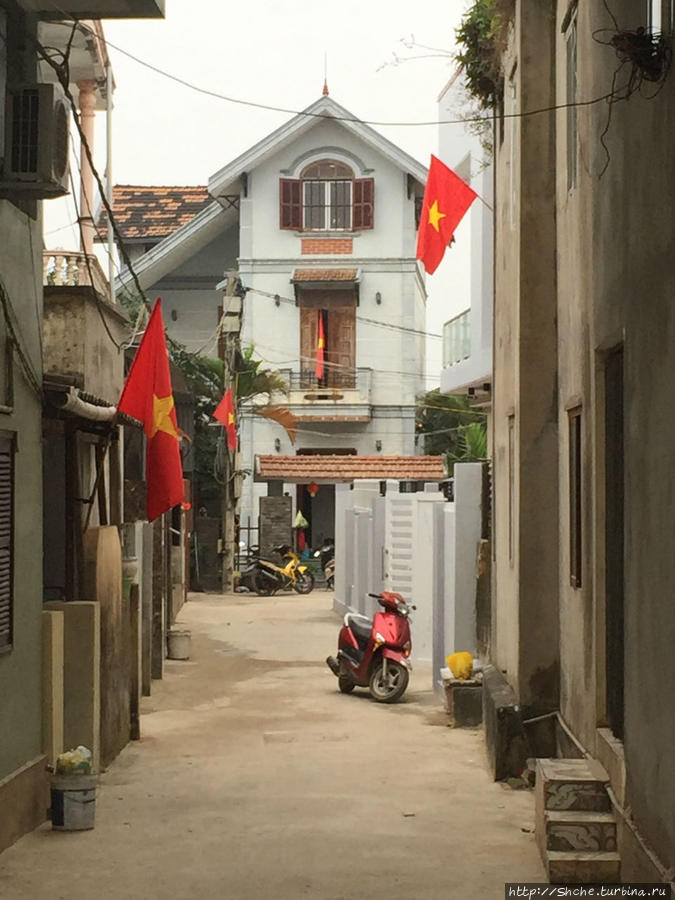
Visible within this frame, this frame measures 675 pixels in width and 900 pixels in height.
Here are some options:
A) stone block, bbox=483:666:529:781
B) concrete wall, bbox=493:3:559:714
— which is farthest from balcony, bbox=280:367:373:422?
stone block, bbox=483:666:529:781

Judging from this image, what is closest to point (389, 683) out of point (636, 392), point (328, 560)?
point (636, 392)

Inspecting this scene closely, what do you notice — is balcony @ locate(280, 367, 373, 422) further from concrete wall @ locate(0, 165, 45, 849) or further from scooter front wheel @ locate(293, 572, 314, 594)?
concrete wall @ locate(0, 165, 45, 849)

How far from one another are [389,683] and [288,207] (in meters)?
23.8

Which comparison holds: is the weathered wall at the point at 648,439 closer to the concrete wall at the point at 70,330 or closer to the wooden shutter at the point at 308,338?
the concrete wall at the point at 70,330

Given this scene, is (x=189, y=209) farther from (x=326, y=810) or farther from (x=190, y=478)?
(x=326, y=810)

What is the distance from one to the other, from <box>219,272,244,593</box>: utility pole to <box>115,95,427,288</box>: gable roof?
5.54 metres

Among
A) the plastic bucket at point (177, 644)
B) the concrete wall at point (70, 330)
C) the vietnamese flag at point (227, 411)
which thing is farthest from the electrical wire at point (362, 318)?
the concrete wall at point (70, 330)

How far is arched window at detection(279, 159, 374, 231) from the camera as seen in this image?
3809 centimetres

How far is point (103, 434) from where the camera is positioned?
1241 centimetres

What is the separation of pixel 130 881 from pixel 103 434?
4900 mm

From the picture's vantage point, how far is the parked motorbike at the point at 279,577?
103 feet

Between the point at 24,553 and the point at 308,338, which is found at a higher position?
the point at 308,338

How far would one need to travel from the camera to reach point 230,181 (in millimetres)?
38312

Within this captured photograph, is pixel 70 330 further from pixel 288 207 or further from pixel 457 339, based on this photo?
pixel 288 207
